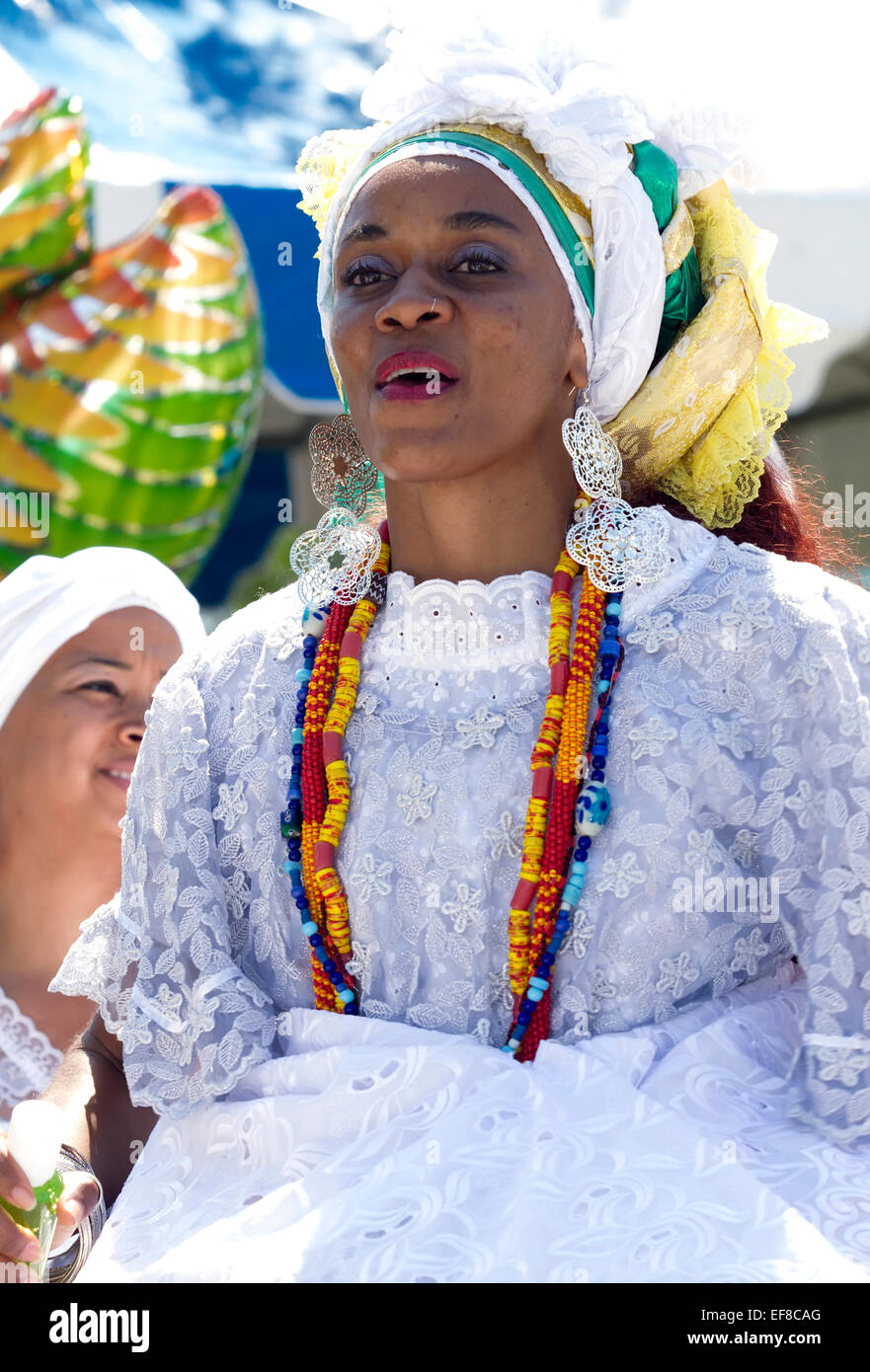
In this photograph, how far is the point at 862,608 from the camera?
2.01m

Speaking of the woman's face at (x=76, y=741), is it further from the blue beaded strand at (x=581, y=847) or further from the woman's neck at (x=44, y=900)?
the blue beaded strand at (x=581, y=847)

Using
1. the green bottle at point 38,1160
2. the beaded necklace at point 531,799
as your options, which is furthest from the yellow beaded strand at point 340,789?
the green bottle at point 38,1160

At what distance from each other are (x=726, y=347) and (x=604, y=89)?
1.38ft

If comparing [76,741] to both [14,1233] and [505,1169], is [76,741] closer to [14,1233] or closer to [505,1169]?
[14,1233]

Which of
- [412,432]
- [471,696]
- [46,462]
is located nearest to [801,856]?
[471,696]

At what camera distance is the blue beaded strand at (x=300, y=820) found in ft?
6.78

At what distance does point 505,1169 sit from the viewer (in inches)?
68.9

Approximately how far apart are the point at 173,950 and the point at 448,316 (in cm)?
100

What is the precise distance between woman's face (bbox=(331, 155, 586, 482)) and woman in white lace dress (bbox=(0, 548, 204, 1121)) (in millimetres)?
1694

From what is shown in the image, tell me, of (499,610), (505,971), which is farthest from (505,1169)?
(499,610)

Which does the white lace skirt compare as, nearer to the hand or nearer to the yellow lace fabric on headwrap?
the hand

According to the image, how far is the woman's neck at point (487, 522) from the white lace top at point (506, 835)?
38 mm

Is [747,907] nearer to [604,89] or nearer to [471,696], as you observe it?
[471,696]

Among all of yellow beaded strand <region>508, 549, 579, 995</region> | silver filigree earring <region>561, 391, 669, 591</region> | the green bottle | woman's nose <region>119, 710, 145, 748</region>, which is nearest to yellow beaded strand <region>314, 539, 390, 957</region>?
yellow beaded strand <region>508, 549, 579, 995</region>
